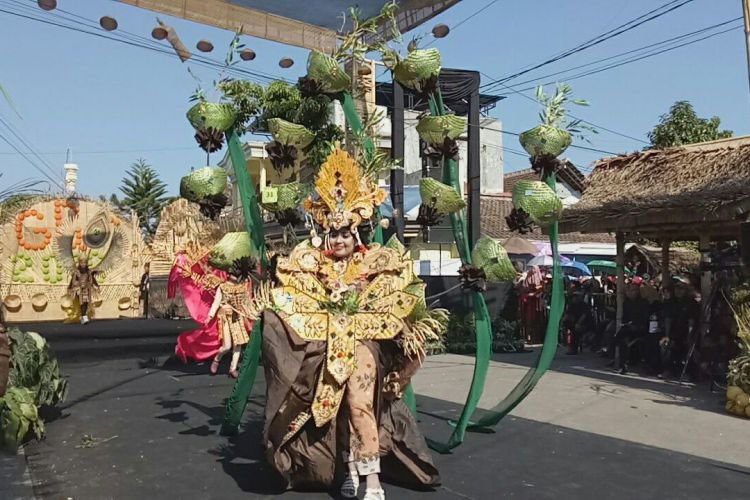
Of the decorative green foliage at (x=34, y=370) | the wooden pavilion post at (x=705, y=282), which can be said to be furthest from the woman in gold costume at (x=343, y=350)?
the wooden pavilion post at (x=705, y=282)

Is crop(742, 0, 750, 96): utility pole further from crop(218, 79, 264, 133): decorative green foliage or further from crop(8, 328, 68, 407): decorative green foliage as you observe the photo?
crop(8, 328, 68, 407): decorative green foliage

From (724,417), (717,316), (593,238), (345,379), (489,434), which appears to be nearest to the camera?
(345,379)

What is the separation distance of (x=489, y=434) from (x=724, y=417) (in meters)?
2.52

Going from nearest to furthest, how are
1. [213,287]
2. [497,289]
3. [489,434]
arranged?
[489,434], [213,287], [497,289]

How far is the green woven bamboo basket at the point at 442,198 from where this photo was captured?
522 centimetres

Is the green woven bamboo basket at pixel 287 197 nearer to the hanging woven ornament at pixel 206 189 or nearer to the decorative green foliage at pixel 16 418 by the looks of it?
the hanging woven ornament at pixel 206 189

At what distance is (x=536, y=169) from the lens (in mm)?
5277

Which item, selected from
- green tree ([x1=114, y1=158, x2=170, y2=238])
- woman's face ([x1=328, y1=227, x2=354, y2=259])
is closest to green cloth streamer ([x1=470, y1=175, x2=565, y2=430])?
woman's face ([x1=328, y1=227, x2=354, y2=259])

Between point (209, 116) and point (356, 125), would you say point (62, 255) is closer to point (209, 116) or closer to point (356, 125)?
point (209, 116)

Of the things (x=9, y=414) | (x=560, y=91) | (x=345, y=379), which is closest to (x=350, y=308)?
(x=345, y=379)

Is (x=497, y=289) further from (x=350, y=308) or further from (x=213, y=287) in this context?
(x=350, y=308)

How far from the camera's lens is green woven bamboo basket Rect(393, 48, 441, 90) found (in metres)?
5.23

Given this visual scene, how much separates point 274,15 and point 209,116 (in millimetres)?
3900

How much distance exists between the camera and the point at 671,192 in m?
8.62
